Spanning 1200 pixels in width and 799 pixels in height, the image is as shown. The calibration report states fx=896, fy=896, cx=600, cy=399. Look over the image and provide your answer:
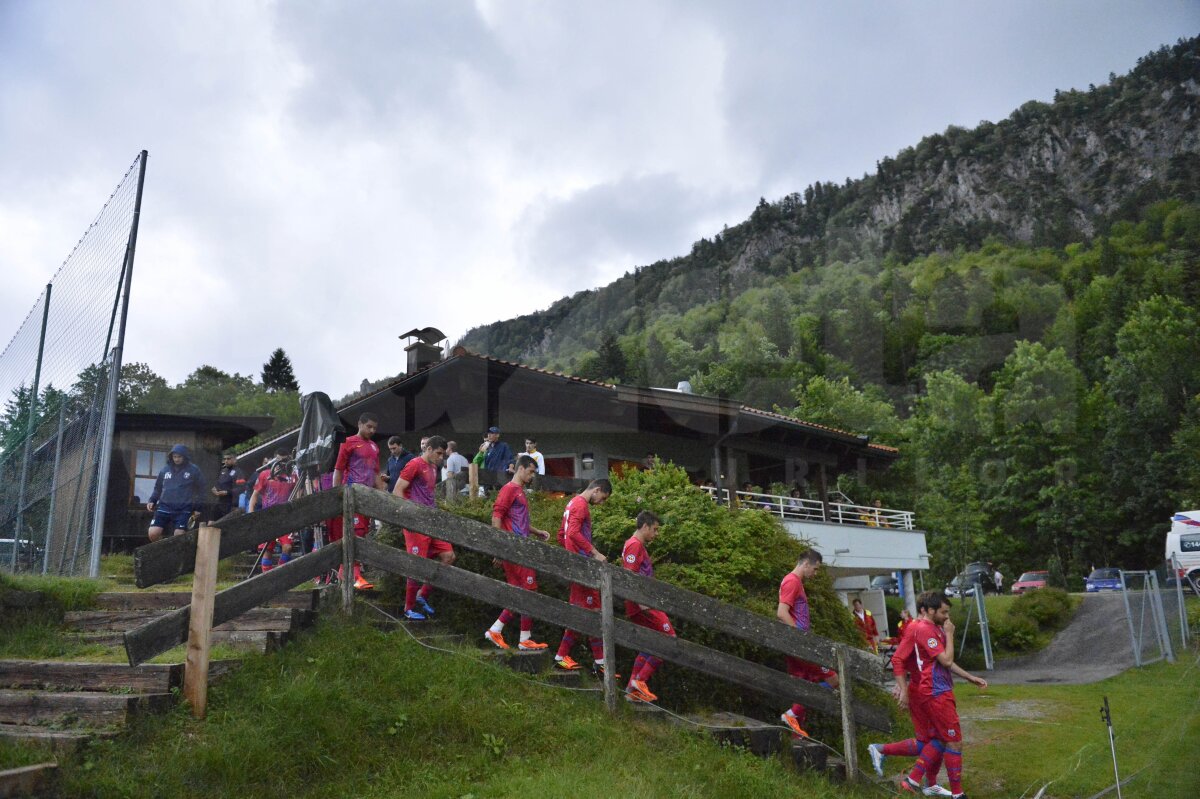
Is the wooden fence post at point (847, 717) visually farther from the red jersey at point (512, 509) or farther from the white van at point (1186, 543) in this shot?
the white van at point (1186, 543)

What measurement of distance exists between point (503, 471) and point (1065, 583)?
4243 cm

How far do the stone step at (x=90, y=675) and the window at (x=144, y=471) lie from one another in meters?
15.6

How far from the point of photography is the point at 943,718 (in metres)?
6.75

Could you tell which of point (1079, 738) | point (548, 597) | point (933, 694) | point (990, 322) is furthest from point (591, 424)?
point (990, 322)

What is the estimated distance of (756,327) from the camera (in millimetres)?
89375

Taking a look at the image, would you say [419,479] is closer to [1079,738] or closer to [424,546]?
[424,546]

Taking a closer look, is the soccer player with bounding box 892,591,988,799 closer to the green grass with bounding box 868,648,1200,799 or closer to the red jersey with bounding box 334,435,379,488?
the green grass with bounding box 868,648,1200,799

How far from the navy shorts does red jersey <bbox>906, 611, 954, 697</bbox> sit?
8.42 m

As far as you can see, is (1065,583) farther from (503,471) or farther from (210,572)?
(210,572)

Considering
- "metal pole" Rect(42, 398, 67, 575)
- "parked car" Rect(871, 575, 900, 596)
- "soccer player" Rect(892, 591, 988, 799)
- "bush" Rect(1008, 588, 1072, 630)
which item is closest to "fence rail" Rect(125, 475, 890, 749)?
"soccer player" Rect(892, 591, 988, 799)

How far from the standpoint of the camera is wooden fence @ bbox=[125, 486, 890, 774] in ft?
17.8

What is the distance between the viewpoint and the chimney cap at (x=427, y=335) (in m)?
Answer: 20.6

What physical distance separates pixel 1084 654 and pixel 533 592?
19.2 metres

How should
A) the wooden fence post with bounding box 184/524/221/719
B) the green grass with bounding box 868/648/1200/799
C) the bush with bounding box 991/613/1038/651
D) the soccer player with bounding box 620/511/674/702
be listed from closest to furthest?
the wooden fence post with bounding box 184/524/221/719 → the soccer player with bounding box 620/511/674/702 → the green grass with bounding box 868/648/1200/799 → the bush with bounding box 991/613/1038/651
